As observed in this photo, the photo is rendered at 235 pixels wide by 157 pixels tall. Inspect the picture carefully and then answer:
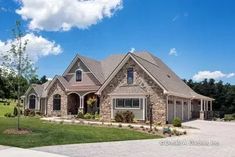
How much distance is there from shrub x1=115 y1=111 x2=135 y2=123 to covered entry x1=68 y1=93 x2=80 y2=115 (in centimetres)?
1036

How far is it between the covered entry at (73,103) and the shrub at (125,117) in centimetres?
1036

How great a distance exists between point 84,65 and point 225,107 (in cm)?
2315

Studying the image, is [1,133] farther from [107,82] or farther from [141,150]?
[107,82]

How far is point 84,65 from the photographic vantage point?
4078cm

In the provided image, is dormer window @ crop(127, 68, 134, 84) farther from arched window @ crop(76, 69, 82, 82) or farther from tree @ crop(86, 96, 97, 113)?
arched window @ crop(76, 69, 82, 82)

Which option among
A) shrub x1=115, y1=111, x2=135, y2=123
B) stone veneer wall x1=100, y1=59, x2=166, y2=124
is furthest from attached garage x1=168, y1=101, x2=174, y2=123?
shrub x1=115, y1=111, x2=135, y2=123

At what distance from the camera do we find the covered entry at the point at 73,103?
40781mm

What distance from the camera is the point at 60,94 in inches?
1610

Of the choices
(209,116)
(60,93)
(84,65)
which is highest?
(84,65)

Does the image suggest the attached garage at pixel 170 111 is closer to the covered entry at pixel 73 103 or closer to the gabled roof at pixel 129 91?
the gabled roof at pixel 129 91

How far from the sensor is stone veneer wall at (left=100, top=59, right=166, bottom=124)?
30.7 metres

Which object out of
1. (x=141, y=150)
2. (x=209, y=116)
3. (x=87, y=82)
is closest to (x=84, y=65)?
(x=87, y=82)

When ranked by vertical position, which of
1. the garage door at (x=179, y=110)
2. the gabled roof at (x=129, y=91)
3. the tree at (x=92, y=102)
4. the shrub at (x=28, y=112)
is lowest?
the shrub at (x=28, y=112)

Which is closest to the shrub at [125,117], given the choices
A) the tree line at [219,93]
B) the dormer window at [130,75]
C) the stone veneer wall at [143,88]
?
the stone veneer wall at [143,88]
